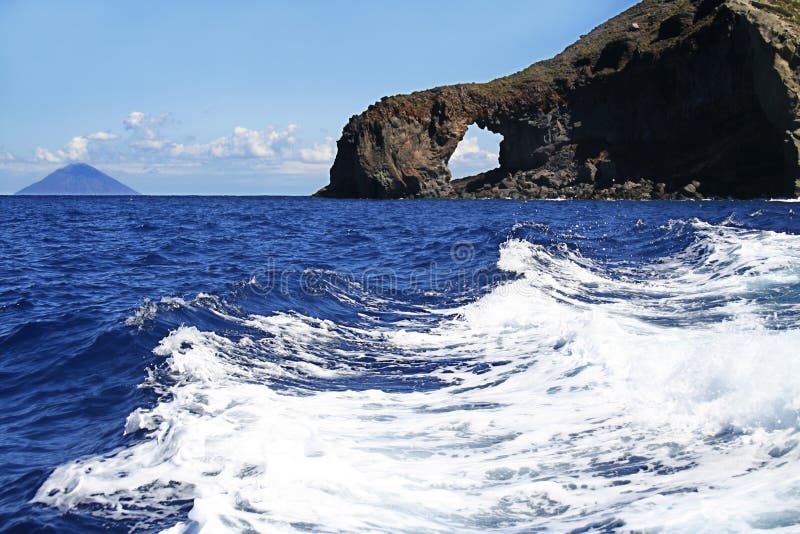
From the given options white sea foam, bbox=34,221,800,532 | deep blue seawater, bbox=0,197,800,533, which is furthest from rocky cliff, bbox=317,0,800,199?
white sea foam, bbox=34,221,800,532

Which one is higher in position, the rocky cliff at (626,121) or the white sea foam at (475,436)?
the rocky cliff at (626,121)

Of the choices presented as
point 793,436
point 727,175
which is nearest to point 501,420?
point 793,436

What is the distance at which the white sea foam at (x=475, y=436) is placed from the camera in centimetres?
505

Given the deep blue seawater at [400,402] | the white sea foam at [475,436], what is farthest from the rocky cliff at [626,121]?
the white sea foam at [475,436]

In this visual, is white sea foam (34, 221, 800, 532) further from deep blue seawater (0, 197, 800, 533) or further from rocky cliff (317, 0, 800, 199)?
rocky cliff (317, 0, 800, 199)

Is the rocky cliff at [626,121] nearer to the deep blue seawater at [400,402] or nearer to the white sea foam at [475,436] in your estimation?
the deep blue seawater at [400,402]

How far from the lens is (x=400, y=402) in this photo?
27.1 feet

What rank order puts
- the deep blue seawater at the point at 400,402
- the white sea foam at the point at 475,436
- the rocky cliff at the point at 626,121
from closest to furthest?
1. the white sea foam at the point at 475,436
2. the deep blue seawater at the point at 400,402
3. the rocky cliff at the point at 626,121

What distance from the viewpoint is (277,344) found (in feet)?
35.7

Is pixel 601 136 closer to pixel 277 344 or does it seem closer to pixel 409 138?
pixel 409 138

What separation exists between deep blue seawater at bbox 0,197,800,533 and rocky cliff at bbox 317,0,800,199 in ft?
177

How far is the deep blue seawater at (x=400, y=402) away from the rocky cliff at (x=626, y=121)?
177 feet

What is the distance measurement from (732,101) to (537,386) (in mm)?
70418

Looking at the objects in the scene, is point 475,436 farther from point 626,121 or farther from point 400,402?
point 626,121
